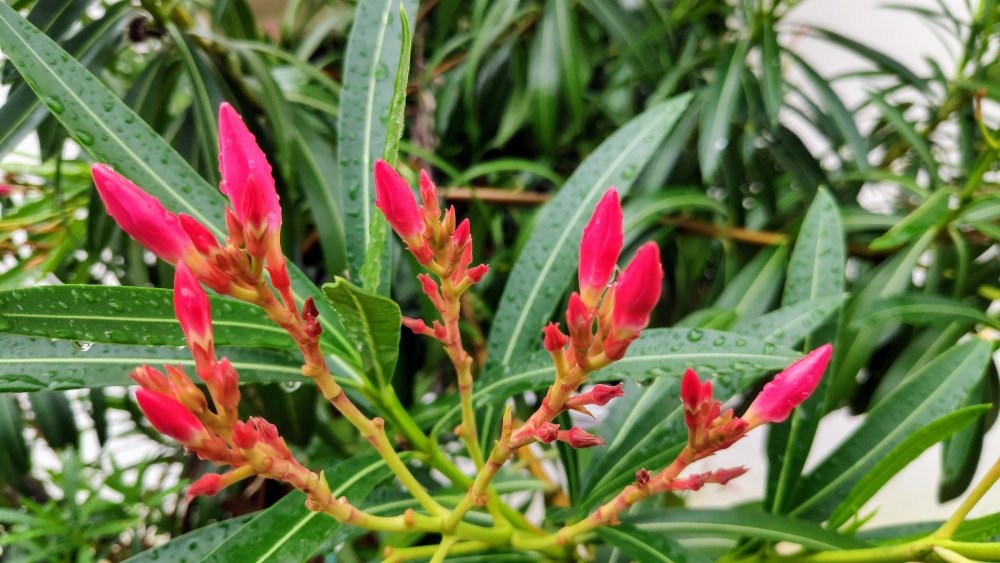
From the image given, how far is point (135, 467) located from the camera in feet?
2.76

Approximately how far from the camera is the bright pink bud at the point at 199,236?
28 centimetres

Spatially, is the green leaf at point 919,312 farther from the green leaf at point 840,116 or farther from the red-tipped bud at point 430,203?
the red-tipped bud at point 430,203

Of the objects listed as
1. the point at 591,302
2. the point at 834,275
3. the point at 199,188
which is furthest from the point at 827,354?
the point at 199,188

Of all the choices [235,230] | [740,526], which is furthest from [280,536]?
[740,526]

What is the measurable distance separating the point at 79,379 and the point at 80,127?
0.52 ft

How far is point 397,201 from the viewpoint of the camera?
0.31m

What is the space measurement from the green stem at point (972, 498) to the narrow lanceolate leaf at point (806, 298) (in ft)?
0.41

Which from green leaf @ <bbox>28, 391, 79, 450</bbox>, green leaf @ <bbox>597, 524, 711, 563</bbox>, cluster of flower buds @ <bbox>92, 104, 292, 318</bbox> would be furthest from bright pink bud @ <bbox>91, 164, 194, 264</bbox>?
green leaf @ <bbox>28, 391, 79, 450</bbox>

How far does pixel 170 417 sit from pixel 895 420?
1.72ft

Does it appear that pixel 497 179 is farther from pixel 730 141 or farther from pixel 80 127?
pixel 80 127

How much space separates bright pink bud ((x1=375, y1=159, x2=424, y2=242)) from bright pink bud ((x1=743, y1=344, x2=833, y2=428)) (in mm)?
189

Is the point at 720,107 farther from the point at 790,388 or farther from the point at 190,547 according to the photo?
the point at 190,547

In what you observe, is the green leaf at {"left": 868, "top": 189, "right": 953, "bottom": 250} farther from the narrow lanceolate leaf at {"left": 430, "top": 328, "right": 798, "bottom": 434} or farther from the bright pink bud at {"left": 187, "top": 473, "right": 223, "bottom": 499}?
the bright pink bud at {"left": 187, "top": 473, "right": 223, "bottom": 499}

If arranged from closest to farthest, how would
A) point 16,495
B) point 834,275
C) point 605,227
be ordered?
point 605,227, point 834,275, point 16,495
